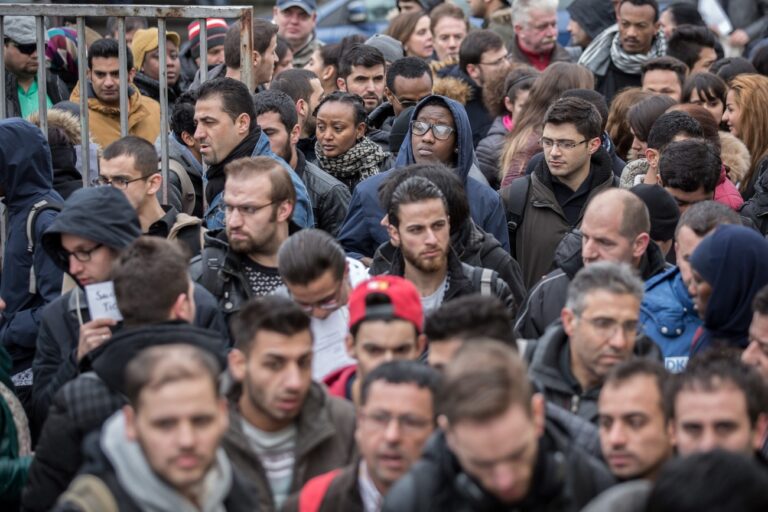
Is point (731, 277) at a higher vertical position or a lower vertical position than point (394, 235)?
higher

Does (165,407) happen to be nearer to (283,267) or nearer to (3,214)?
(283,267)

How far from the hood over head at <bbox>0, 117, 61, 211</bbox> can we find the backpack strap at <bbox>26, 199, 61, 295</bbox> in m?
0.09

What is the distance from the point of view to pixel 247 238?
669 cm

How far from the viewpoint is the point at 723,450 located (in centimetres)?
398

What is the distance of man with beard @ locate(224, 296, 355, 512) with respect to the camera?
16.4ft

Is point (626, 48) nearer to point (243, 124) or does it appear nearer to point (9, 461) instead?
point (243, 124)

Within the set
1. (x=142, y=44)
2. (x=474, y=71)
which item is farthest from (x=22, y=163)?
(x=142, y=44)

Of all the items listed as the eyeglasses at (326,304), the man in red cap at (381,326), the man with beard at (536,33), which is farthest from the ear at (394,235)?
the man with beard at (536,33)

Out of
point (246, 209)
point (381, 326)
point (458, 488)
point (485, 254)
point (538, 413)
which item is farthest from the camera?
point (485, 254)

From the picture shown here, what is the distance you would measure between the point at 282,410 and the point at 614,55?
7.02 metres

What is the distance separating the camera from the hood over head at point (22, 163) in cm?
723

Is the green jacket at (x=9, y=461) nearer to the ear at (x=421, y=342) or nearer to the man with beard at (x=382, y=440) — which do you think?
the man with beard at (x=382, y=440)

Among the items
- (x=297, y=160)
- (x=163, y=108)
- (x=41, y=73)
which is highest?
(x=41, y=73)

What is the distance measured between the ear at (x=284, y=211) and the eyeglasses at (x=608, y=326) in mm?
1845
